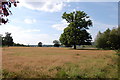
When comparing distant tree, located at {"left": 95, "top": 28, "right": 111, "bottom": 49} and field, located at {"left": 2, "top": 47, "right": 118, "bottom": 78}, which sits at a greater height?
distant tree, located at {"left": 95, "top": 28, "right": 111, "bottom": 49}

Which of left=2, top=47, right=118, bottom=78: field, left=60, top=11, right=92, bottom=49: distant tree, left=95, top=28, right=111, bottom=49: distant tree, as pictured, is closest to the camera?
left=2, top=47, right=118, bottom=78: field

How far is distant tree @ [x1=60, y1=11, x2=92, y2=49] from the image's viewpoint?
48688mm

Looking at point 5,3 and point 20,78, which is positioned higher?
point 5,3

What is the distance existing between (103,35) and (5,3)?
190ft

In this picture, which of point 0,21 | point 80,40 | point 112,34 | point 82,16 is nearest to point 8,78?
point 0,21

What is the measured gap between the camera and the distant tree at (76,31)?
48688 millimetres

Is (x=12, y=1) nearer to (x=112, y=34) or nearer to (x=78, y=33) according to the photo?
(x=78, y=33)

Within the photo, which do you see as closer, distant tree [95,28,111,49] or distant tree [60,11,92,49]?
distant tree [60,11,92,49]

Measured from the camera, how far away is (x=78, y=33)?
163ft

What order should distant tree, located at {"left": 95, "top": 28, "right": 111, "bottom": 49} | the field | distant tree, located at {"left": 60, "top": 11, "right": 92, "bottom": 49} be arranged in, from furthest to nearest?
distant tree, located at {"left": 95, "top": 28, "right": 111, "bottom": 49}
distant tree, located at {"left": 60, "top": 11, "right": 92, "bottom": 49}
the field

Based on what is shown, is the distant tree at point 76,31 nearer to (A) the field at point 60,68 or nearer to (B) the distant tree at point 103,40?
(B) the distant tree at point 103,40

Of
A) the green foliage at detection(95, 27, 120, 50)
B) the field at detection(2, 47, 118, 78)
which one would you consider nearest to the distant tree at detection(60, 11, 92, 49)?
the green foliage at detection(95, 27, 120, 50)

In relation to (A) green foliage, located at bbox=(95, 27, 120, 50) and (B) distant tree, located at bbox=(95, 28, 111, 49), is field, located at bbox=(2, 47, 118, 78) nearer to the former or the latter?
(A) green foliage, located at bbox=(95, 27, 120, 50)

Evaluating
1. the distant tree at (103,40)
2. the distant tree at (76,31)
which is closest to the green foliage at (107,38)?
the distant tree at (103,40)
